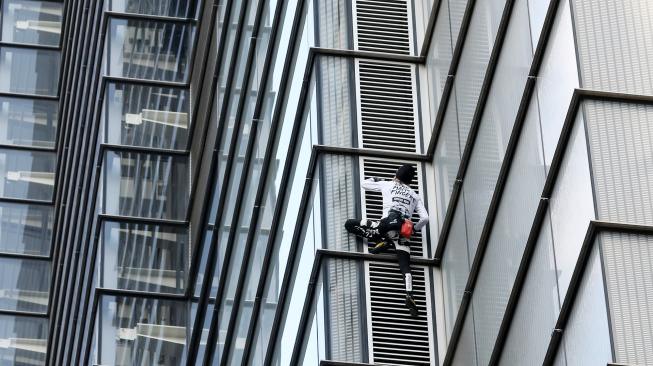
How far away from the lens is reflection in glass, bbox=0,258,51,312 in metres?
60.3

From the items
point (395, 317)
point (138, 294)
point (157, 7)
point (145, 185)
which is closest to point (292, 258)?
point (395, 317)

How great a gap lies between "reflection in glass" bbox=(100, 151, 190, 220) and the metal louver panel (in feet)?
52.4

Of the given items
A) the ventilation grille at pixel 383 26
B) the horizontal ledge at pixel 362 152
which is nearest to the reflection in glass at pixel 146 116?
the ventilation grille at pixel 383 26

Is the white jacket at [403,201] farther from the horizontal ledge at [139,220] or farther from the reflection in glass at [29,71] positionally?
the reflection in glass at [29,71]

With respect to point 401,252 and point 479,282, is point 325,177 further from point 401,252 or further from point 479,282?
point 479,282

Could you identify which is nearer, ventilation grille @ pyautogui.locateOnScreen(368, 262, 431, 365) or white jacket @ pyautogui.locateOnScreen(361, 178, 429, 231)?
ventilation grille @ pyautogui.locateOnScreen(368, 262, 431, 365)

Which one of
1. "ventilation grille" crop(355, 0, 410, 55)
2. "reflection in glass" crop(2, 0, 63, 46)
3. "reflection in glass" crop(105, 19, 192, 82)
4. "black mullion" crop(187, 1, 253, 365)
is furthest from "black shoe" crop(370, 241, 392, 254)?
"reflection in glass" crop(2, 0, 63, 46)

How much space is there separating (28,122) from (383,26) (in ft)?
131

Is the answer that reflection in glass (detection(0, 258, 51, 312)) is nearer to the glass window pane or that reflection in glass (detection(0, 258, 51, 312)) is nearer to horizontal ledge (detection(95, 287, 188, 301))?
the glass window pane

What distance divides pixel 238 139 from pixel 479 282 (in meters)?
12.2

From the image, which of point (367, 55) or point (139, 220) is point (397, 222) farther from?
point (139, 220)

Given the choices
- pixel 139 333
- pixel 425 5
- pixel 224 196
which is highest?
pixel 425 5

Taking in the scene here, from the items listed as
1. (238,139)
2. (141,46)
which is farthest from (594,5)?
A: (141,46)

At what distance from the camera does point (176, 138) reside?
137 feet
